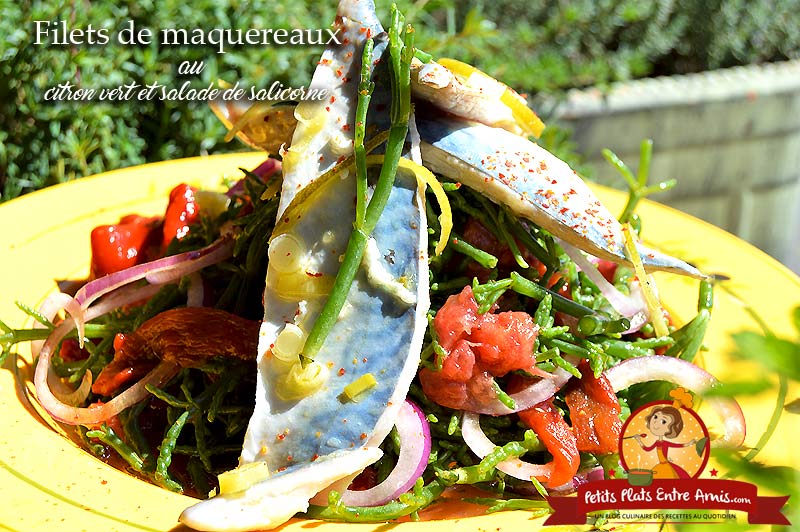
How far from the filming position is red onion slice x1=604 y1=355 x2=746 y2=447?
3.12 meters

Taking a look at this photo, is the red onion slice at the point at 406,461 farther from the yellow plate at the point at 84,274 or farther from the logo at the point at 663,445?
the logo at the point at 663,445

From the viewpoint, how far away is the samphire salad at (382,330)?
8.54 feet

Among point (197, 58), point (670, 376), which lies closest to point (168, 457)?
point (670, 376)

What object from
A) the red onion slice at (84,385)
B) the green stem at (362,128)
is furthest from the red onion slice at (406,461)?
the red onion slice at (84,385)

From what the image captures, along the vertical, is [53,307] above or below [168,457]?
above

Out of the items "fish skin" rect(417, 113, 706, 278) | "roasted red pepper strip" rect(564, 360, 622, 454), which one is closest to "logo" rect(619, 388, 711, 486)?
"roasted red pepper strip" rect(564, 360, 622, 454)

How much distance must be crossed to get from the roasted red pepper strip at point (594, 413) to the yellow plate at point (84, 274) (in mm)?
464

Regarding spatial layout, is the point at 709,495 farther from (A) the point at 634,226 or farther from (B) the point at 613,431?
(A) the point at 634,226

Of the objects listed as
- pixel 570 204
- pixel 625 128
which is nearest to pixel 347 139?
pixel 570 204

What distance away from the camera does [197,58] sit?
19.2 ft

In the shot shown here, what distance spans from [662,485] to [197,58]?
14.6 ft

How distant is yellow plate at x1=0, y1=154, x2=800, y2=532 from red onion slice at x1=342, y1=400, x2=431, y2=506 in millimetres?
165

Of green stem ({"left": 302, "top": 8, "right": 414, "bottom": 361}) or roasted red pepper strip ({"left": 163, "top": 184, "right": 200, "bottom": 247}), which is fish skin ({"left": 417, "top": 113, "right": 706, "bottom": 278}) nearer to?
green stem ({"left": 302, "top": 8, "right": 414, "bottom": 361})

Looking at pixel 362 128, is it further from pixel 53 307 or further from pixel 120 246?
pixel 53 307
